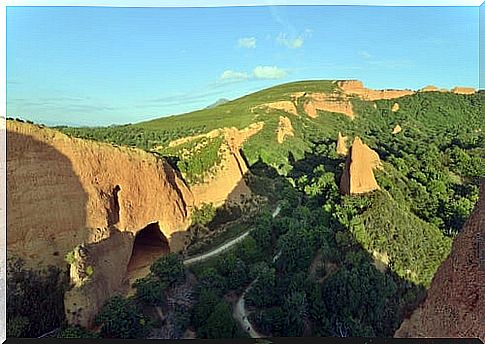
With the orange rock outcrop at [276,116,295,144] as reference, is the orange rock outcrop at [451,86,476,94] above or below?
above

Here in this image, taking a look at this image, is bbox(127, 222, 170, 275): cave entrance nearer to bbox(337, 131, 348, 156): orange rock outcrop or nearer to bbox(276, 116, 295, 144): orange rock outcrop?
bbox(276, 116, 295, 144): orange rock outcrop

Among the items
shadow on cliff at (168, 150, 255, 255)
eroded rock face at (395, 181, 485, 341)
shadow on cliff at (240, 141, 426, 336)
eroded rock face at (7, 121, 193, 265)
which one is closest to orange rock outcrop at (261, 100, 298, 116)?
shadow on cliff at (168, 150, 255, 255)

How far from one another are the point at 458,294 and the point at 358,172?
82 cm

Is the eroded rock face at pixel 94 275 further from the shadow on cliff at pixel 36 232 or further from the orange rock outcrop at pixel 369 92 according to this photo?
the orange rock outcrop at pixel 369 92

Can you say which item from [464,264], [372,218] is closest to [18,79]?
[372,218]

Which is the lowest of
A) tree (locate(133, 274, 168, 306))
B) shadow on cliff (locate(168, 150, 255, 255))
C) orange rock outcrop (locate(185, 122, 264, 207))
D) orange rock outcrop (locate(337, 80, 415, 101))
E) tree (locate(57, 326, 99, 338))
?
tree (locate(57, 326, 99, 338))

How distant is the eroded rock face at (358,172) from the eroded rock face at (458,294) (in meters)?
0.54

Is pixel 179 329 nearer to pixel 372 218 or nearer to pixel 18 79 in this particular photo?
pixel 372 218

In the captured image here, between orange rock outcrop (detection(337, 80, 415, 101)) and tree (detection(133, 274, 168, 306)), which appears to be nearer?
tree (detection(133, 274, 168, 306))

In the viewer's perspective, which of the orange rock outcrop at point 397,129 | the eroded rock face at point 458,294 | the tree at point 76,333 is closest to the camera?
the tree at point 76,333

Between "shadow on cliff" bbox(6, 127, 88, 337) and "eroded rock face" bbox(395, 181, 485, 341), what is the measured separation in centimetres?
180

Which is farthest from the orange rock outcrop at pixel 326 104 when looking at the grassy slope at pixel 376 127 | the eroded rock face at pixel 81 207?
the eroded rock face at pixel 81 207

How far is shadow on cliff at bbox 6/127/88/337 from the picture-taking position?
309cm

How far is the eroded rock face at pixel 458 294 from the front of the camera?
10.4 feet
